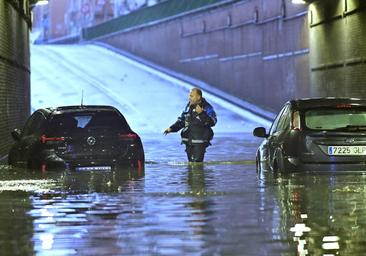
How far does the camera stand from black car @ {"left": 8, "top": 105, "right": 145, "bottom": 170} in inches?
548

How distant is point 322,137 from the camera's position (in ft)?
40.2

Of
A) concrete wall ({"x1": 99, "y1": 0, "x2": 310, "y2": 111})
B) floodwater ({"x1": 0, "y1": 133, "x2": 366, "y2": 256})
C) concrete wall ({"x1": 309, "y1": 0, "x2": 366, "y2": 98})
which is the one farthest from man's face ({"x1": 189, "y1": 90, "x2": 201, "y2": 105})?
concrete wall ({"x1": 99, "y1": 0, "x2": 310, "y2": 111})

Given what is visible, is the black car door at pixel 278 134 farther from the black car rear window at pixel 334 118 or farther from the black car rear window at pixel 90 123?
the black car rear window at pixel 90 123

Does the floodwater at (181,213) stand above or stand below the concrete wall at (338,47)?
below

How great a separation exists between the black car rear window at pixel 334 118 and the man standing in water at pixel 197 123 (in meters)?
3.07

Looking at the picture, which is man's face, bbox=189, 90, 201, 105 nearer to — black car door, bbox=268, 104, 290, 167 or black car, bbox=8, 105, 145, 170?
black car, bbox=8, 105, 145, 170

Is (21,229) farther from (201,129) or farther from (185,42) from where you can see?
(185,42)

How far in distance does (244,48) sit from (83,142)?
26927 mm

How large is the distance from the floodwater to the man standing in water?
0.75 metres

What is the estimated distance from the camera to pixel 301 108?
41.3 ft

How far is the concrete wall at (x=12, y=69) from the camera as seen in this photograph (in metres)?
20.2

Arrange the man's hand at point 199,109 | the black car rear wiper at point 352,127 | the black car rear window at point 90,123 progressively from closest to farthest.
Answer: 1. the black car rear wiper at point 352,127
2. the black car rear window at point 90,123
3. the man's hand at point 199,109

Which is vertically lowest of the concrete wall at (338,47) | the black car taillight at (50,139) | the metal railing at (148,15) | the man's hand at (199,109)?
the black car taillight at (50,139)

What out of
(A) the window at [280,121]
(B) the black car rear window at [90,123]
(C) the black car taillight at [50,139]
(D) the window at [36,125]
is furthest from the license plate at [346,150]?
(D) the window at [36,125]
